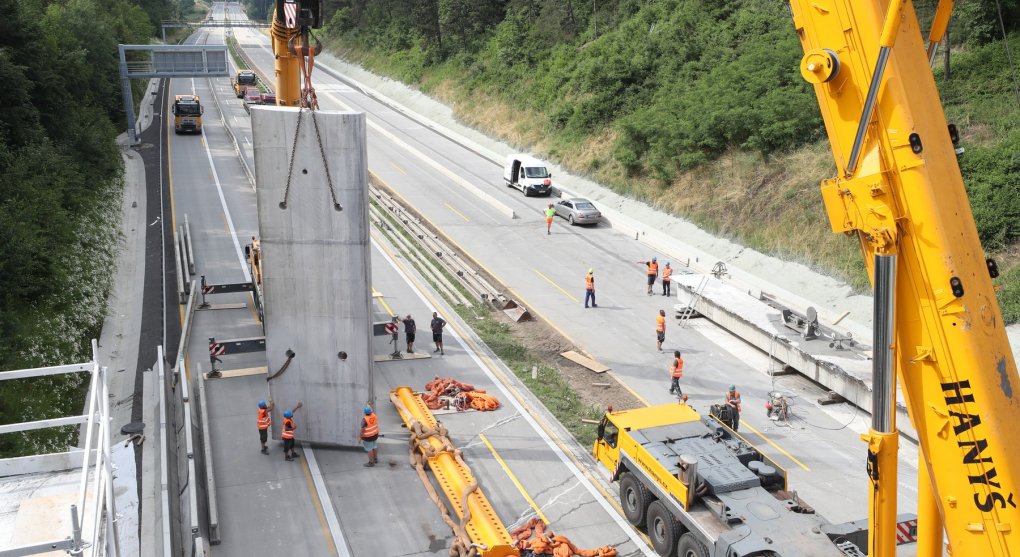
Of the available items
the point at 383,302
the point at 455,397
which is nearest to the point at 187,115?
the point at 383,302

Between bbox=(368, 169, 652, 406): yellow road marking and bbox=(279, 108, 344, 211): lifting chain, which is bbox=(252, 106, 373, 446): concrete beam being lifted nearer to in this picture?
bbox=(279, 108, 344, 211): lifting chain

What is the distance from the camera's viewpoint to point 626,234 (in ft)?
120

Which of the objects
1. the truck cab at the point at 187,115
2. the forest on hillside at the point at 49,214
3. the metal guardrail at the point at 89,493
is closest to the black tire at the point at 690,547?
the metal guardrail at the point at 89,493

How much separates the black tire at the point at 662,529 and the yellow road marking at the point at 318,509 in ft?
18.0

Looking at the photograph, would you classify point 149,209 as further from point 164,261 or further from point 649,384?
point 649,384

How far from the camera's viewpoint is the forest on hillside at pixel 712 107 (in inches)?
1153

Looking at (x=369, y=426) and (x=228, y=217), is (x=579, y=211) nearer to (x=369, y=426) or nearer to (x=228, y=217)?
(x=228, y=217)

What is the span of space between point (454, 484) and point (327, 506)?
2431mm

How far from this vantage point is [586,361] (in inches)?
928

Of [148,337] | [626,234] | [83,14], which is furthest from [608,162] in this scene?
[83,14]

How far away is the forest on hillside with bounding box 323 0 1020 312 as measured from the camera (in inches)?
1153

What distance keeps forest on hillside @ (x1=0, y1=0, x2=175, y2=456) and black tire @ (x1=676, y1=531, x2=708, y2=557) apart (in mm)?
13307

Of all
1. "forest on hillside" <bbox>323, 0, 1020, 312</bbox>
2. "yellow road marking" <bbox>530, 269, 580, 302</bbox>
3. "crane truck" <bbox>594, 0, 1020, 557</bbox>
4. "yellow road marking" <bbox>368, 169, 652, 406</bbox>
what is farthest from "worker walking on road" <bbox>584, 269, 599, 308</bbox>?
"crane truck" <bbox>594, 0, 1020, 557</bbox>

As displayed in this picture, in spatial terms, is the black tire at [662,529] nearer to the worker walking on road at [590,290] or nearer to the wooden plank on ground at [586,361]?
the wooden plank on ground at [586,361]
